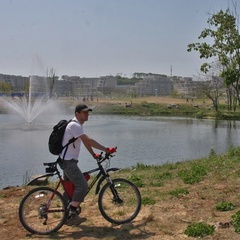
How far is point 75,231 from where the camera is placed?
5945mm

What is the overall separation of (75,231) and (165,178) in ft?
14.4

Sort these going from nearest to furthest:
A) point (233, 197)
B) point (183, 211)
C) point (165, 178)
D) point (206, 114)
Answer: point (183, 211), point (233, 197), point (165, 178), point (206, 114)

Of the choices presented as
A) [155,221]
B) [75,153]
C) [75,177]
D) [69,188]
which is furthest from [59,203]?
[155,221]

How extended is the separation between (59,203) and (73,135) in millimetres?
1145

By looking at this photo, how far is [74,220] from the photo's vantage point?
20.7ft

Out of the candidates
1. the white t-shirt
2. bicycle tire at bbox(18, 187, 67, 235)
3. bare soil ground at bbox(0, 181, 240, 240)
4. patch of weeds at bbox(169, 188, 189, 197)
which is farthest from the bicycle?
patch of weeds at bbox(169, 188, 189, 197)

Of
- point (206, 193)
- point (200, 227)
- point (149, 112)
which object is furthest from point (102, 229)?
point (149, 112)

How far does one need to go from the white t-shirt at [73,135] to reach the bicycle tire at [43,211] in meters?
0.68

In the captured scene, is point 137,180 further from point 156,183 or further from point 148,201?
point 148,201

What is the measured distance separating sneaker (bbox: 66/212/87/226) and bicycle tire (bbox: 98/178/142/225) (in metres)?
0.45

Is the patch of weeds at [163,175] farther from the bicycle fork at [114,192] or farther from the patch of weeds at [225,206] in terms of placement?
the bicycle fork at [114,192]

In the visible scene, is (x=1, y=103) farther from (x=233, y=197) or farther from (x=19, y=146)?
(x=233, y=197)

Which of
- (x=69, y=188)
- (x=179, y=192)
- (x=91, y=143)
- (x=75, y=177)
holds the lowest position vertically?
(x=179, y=192)

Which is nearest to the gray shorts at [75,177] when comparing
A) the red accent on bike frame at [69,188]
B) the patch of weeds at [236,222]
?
the red accent on bike frame at [69,188]
